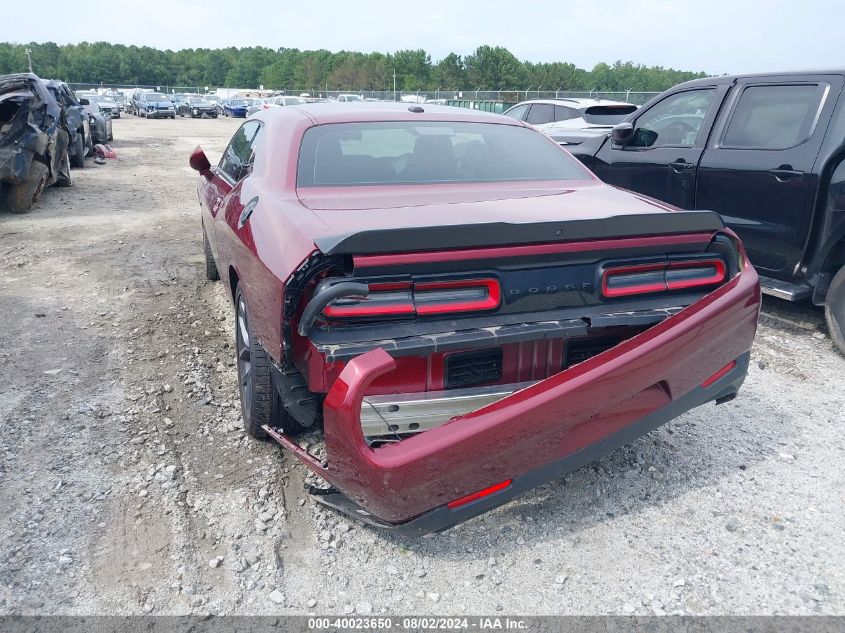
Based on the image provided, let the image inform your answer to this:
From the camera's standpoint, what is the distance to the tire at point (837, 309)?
4.49m

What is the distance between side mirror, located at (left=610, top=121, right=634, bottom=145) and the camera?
6.07m

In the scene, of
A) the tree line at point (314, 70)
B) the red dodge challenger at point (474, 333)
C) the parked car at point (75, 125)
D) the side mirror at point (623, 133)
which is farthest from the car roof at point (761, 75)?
the tree line at point (314, 70)

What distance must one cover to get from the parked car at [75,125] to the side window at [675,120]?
33.6ft

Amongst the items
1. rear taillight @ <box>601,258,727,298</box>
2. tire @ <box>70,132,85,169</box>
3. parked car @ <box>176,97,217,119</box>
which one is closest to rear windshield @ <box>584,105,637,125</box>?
rear taillight @ <box>601,258,727,298</box>

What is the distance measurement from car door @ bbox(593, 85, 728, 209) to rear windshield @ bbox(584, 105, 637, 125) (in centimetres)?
447

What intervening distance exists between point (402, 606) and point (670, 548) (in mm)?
1066

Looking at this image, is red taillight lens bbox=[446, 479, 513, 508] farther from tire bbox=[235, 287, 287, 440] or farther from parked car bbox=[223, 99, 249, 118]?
parked car bbox=[223, 99, 249, 118]

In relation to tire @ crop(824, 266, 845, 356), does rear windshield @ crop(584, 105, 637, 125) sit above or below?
above

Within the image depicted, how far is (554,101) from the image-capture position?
36.6 feet

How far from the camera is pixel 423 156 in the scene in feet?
11.6

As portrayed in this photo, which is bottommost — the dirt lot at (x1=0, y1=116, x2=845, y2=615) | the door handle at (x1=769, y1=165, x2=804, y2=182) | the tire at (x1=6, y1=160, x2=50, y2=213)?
the dirt lot at (x1=0, y1=116, x2=845, y2=615)

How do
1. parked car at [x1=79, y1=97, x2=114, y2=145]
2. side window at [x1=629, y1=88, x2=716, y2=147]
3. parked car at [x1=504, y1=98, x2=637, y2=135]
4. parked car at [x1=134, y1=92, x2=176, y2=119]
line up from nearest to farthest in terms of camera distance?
1. side window at [x1=629, y1=88, x2=716, y2=147]
2. parked car at [x1=504, y1=98, x2=637, y2=135]
3. parked car at [x1=79, y1=97, x2=114, y2=145]
4. parked car at [x1=134, y1=92, x2=176, y2=119]

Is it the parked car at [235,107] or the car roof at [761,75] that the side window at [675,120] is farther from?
the parked car at [235,107]

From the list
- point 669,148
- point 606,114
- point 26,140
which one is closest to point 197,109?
point 26,140
